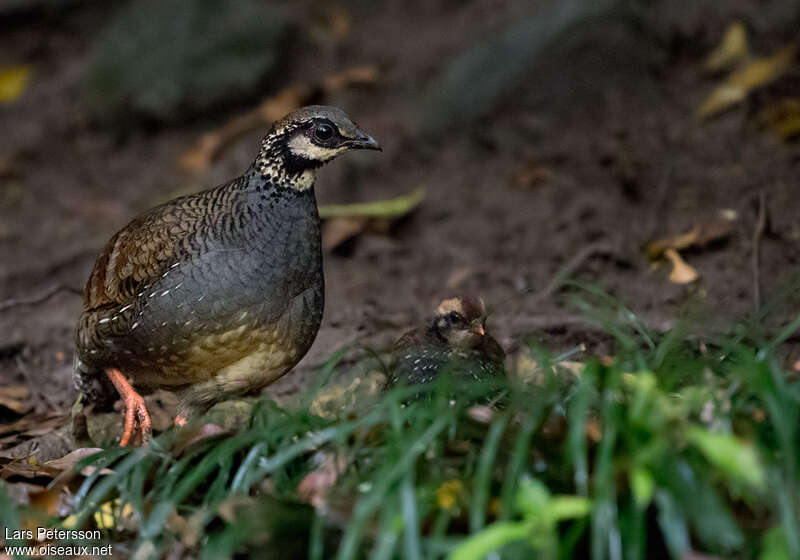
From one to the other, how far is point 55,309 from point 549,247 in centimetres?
315

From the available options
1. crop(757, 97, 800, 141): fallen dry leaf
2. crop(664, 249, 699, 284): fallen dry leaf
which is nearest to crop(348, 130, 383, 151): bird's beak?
crop(664, 249, 699, 284): fallen dry leaf

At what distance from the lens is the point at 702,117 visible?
22.3 ft

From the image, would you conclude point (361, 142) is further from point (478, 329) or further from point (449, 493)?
point (449, 493)

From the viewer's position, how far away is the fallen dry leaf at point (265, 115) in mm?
7941

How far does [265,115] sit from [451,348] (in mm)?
4159

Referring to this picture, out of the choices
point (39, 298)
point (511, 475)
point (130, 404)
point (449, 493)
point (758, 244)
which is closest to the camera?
point (511, 475)

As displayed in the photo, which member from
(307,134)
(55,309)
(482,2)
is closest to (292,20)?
(482,2)

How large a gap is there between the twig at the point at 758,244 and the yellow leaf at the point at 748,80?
1.16 metres

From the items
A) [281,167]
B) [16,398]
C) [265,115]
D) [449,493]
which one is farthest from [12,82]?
[449,493]

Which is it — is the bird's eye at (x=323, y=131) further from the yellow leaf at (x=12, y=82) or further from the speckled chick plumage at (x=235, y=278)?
the yellow leaf at (x=12, y=82)

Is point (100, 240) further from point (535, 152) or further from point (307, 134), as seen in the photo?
point (307, 134)

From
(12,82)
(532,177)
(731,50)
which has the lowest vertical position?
(532,177)

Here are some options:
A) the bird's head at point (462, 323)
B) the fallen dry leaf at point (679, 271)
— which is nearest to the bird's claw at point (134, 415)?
the bird's head at point (462, 323)

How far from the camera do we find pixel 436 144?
7.73 m
